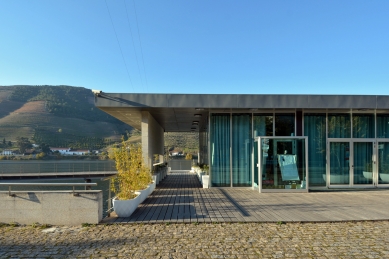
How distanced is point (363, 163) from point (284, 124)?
331 centimetres

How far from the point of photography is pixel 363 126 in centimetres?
928

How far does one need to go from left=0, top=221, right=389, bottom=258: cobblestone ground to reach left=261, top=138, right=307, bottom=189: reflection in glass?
337 cm

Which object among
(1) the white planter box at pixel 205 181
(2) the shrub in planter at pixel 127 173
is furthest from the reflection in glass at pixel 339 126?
(2) the shrub in planter at pixel 127 173

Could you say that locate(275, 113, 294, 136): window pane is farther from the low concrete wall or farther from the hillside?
the hillside

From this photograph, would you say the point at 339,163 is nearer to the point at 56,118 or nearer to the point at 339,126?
the point at 339,126

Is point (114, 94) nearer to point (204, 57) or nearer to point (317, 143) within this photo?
point (317, 143)

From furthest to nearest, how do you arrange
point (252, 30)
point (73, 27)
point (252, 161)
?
point (252, 30)
point (73, 27)
point (252, 161)

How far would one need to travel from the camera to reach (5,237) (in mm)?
4340

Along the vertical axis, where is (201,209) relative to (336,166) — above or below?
below

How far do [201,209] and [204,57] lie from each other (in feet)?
47.0

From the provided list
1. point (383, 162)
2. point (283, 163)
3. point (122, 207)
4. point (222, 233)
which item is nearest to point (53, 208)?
point (122, 207)

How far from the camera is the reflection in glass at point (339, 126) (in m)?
9.19

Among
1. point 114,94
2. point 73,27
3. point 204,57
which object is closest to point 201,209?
point 114,94

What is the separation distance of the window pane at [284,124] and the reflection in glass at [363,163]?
253 cm
